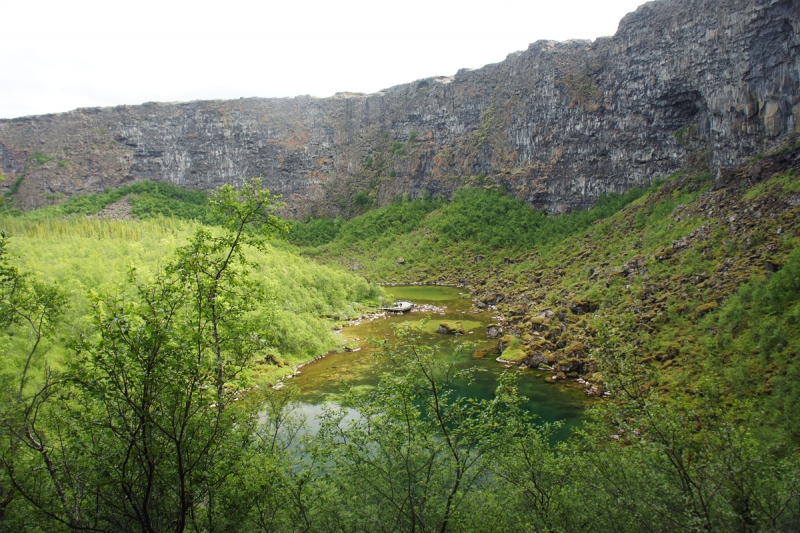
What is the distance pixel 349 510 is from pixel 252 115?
11474 centimetres

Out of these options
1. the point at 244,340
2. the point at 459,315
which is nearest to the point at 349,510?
the point at 244,340

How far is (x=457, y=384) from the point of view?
24641mm

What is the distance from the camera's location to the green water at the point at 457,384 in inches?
840

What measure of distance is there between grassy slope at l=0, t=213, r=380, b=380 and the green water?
2118 mm

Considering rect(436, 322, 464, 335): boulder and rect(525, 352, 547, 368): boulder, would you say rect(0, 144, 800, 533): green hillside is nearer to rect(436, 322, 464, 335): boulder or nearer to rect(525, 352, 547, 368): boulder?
rect(525, 352, 547, 368): boulder

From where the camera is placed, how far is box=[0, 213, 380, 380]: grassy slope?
90.5 feet

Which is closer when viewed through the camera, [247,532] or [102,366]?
[102,366]

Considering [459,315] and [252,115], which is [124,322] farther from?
[252,115]

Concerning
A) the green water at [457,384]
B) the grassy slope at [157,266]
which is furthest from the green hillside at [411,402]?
the green water at [457,384]

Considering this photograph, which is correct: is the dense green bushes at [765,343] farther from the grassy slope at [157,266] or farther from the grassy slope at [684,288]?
the grassy slope at [157,266]

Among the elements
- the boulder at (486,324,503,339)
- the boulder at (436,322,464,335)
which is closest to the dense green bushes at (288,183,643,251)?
the boulder at (486,324,503,339)

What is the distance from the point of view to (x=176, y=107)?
109 m

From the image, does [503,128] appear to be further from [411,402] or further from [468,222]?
[411,402]

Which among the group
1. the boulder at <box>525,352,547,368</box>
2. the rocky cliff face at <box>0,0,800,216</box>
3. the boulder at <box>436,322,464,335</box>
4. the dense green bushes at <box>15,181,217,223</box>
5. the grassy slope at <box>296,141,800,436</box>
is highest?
the rocky cliff face at <box>0,0,800,216</box>
